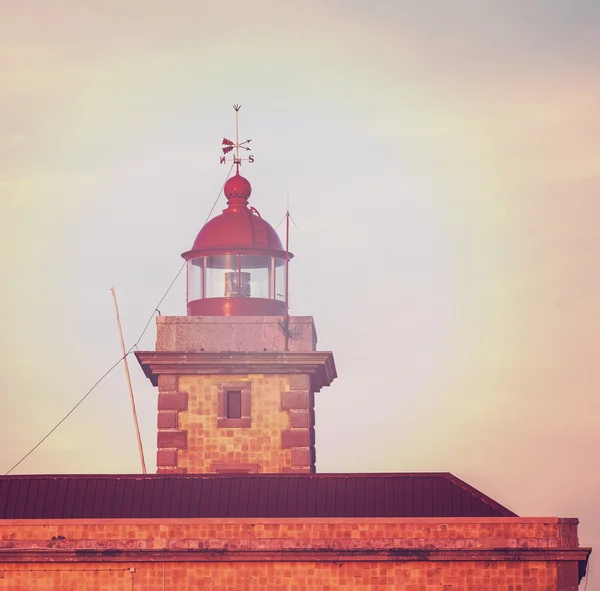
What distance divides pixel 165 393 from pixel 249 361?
2.26 meters

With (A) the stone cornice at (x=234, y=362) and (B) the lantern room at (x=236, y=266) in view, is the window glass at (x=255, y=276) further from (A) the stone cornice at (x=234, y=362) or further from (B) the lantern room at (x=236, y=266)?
(A) the stone cornice at (x=234, y=362)

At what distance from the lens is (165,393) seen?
57.2m

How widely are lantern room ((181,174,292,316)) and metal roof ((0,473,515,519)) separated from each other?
7536 millimetres

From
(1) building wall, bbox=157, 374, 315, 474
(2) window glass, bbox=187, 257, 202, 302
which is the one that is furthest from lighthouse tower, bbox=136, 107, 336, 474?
(2) window glass, bbox=187, 257, 202, 302

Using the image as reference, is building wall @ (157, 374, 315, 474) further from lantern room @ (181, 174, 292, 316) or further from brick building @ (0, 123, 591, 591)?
lantern room @ (181, 174, 292, 316)

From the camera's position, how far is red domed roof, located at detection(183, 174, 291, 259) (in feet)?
193

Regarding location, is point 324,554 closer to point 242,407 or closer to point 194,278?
point 242,407

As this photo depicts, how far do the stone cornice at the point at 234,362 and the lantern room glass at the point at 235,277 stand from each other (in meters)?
2.36

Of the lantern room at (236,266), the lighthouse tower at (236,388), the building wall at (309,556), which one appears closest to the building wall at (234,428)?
the lighthouse tower at (236,388)

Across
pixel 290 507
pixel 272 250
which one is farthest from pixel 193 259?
pixel 290 507

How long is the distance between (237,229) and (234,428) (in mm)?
5517

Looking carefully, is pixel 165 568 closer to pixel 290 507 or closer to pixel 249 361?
pixel 290 507

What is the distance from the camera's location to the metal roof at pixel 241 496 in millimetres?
51125

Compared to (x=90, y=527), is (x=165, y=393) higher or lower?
higher
